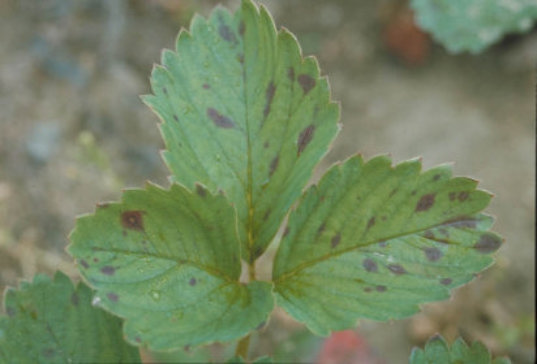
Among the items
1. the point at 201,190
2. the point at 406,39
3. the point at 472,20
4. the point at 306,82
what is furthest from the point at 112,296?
the point at 406,39

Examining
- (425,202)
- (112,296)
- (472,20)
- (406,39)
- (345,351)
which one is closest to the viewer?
(112,296)

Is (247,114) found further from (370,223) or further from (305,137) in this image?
(370,223)

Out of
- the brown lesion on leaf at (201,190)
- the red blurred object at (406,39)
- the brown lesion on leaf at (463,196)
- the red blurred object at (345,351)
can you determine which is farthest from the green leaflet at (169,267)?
the red blurred object at (406,39)

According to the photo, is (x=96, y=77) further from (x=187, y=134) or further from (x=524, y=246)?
(x=524, y=246)

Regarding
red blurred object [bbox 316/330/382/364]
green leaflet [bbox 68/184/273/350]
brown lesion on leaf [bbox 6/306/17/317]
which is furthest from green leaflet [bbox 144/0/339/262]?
red blurred object [bbox 316/330/382/364]

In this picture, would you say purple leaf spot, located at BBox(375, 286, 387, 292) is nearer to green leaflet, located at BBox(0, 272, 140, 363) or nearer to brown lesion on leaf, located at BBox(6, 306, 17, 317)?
green leaflet, located at BBox(0, 272, 140, 363)

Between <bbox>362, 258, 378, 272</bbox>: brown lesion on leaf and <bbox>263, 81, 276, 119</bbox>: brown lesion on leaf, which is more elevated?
<bbox>263, 81, 276, 119</bbox>: brown lesion on leaf

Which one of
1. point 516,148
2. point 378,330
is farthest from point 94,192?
point 516,148
